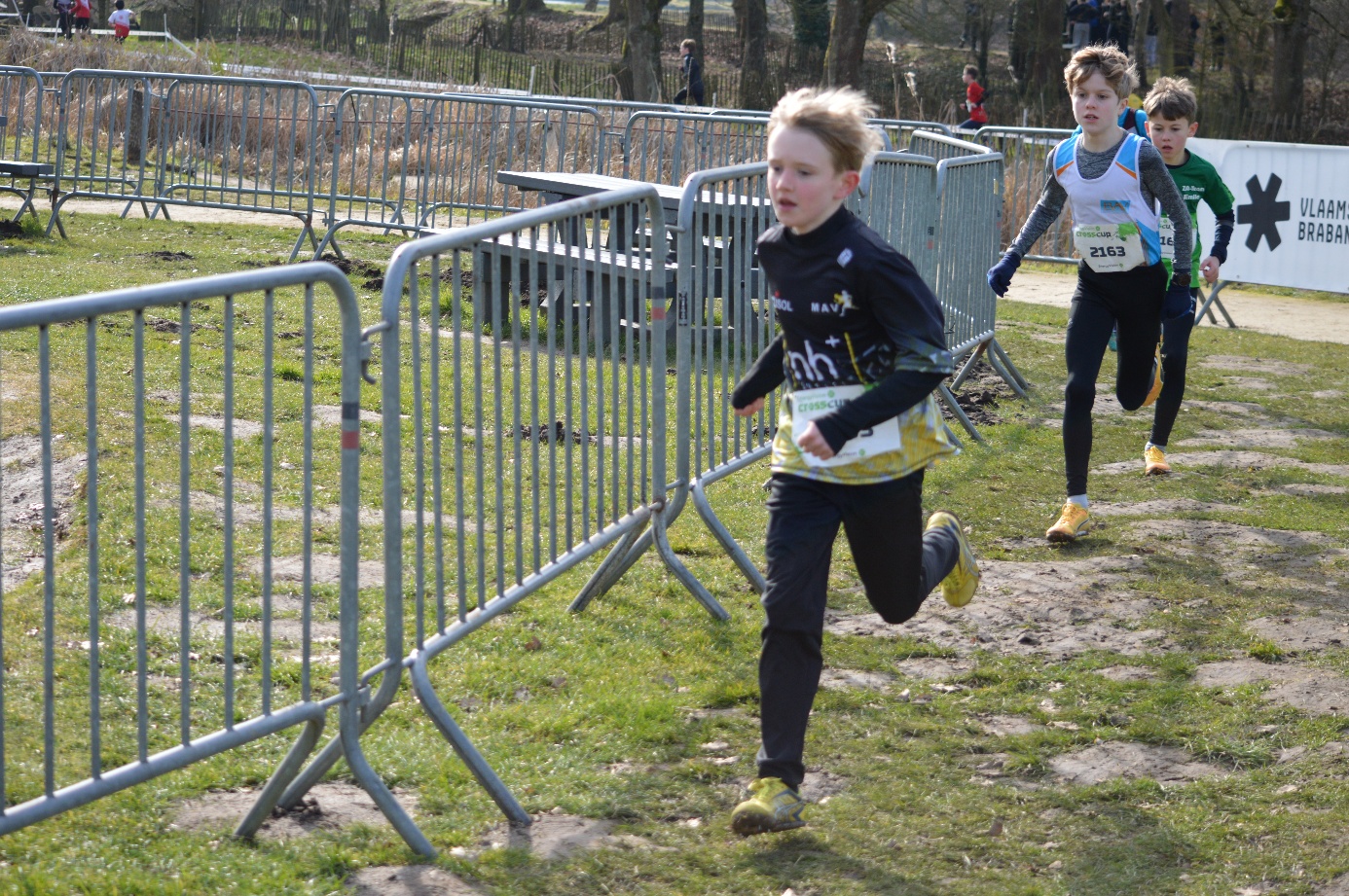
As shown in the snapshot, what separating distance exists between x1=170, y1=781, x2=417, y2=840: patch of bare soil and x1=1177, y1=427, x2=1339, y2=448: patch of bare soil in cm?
631

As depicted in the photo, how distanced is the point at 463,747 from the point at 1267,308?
12947mm

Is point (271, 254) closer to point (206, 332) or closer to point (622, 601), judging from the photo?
point (206, 332)

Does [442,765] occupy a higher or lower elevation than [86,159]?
lower

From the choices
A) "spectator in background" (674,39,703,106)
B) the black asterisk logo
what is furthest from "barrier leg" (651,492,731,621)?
"spectator in background" (674,39,703,106)

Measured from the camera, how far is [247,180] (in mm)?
14492

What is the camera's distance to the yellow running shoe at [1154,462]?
7879mm

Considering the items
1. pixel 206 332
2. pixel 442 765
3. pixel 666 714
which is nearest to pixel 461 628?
pixel 442 765

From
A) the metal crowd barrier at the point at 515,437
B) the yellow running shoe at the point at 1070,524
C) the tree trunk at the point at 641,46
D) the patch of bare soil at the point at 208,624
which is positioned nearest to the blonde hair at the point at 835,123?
the metal crowd barrier at the point at 515,437

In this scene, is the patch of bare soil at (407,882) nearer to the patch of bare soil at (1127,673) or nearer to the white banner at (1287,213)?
the patch of bare soil at (1127,673)

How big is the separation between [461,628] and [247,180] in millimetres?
11605

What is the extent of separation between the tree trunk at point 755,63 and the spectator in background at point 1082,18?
820cm

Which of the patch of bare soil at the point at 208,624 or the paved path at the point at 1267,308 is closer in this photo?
the patch of bare soil at the point at 208,624

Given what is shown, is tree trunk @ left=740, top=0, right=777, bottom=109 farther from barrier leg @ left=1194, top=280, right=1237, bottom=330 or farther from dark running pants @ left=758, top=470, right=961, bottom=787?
dark running pants @ left=758, top=470, right=961, bottom=787

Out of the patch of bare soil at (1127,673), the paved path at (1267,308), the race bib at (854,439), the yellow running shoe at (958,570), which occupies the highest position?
the race bib at (854,439)
